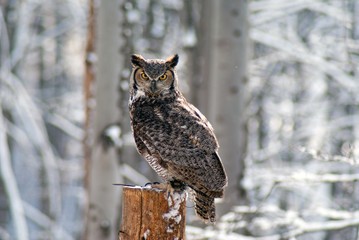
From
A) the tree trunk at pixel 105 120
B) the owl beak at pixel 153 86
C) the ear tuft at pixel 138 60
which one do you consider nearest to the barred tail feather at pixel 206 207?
the owl beak at pixel 153 86

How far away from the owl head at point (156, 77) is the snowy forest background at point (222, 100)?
1.18 meters

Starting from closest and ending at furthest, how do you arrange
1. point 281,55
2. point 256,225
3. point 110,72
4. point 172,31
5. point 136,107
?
point 136,107 → point 110,72 → point 256,225 → point 281,55 → point 172,31

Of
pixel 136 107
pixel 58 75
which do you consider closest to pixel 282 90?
pixel 58 75

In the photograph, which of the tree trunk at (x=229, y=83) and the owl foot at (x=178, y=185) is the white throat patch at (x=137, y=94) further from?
the tree trunk at (x=229, y=83)

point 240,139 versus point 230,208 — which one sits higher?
point 240,139

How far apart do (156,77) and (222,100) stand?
3.03 metres

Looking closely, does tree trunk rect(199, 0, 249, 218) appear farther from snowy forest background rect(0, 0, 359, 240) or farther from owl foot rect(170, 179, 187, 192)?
owl foot rect(170, 179, 187, 192)

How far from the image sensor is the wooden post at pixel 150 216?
3428mm

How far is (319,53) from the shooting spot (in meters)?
10.7

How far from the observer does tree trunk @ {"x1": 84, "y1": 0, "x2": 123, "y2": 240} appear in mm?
6477

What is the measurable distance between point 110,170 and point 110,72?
2.57ft

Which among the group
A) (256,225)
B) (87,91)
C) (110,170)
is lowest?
(256,225)

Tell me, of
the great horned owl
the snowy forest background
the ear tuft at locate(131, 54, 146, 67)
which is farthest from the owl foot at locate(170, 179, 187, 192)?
the snowy forest background

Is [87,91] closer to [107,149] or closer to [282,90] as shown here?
[107,149]
